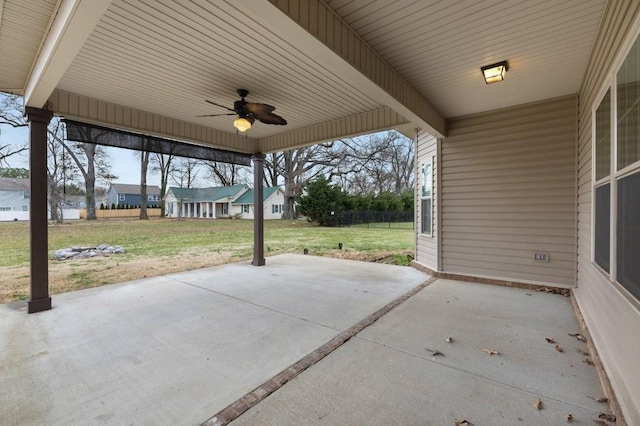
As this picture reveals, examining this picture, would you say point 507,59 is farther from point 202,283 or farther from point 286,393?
point 202,283

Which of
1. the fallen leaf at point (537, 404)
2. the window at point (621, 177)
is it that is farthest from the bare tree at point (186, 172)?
the fallen leaf at point (537, 404)

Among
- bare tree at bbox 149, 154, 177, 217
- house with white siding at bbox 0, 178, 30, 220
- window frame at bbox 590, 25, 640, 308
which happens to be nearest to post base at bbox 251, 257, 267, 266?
window frame at bbox 590, 25, 640, 308

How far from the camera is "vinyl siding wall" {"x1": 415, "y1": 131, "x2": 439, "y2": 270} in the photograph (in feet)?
18.1

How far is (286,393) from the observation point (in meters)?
2.04

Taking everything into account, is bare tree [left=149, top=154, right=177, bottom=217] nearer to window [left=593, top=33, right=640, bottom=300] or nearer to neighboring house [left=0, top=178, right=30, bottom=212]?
neighboring house [left=0, top=178, right=30, bottom=212]

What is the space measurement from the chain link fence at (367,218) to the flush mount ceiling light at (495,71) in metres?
14.6

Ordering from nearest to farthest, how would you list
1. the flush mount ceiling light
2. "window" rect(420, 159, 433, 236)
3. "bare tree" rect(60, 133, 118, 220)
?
1. the flush mount ceiling light
2. "window" rect(420, 159, 433, 236)
3. "bare tree" rect(60, 133, 118, 220)

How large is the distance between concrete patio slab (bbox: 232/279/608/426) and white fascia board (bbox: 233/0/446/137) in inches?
101

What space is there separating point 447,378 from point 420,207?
14.5 feet

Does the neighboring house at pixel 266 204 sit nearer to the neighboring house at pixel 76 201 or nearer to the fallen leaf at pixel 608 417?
the neighboring house at pixel 76 201

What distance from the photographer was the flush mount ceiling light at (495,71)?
323 centimetres

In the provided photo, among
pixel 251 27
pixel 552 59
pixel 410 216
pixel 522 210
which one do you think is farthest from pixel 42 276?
pixel 410 216

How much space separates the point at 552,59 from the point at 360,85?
2144 mm

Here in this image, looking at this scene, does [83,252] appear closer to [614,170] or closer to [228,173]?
[614,170]
